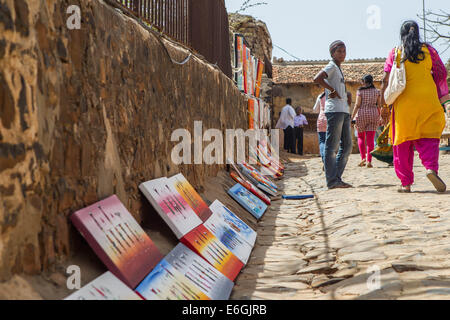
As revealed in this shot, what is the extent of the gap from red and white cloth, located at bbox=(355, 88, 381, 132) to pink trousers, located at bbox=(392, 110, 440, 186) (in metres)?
3.07

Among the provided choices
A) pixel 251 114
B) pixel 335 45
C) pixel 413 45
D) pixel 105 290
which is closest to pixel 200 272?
pixel 105 290

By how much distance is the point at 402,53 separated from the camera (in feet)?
16.1

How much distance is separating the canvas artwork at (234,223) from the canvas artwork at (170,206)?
0.55 m

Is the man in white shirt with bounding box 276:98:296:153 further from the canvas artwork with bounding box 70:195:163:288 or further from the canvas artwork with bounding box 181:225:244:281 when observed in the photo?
the canvas artwork with bounding box 70:195:163:288

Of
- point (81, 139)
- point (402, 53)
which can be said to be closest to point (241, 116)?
point (402, 53)

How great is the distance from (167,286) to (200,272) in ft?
1.17

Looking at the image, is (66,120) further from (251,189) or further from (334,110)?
(334,110)

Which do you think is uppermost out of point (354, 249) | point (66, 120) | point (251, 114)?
point (251, 114)

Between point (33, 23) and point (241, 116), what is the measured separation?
246 inches

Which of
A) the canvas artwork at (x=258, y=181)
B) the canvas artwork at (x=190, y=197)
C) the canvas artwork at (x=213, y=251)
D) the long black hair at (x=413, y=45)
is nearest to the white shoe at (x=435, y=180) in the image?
the long black hair at (x=413, y=45)

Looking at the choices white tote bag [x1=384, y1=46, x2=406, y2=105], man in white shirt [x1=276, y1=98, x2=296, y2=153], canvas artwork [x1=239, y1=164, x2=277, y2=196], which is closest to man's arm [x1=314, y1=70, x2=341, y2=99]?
white tote bag [x1=384, y1=46, x2=406, y2=105]

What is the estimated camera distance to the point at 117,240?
6.44 feet

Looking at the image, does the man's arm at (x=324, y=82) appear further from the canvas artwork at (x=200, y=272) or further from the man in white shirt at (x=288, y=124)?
the man in white shirt at (x=288, y=124)
